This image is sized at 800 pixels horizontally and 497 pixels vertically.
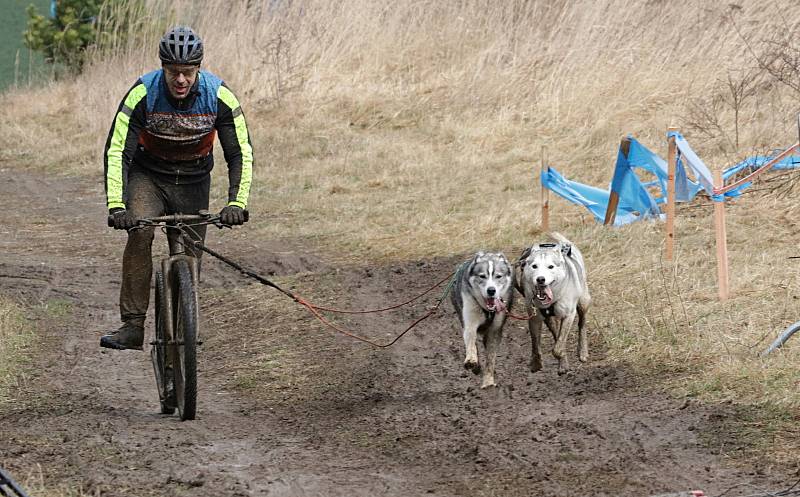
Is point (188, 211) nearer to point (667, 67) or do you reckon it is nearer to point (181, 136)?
point (181, 136)

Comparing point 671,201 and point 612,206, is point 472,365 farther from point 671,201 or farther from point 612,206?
point 612,206

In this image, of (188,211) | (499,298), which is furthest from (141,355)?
(499,298)

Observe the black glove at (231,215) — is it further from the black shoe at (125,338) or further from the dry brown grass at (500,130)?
the dry brown grass at (500,130)

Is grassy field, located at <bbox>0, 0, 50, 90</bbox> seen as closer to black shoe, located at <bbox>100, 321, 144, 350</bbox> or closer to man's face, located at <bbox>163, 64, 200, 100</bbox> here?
black shoe, located at <bbox>100, 321, 144, 350</bbox>

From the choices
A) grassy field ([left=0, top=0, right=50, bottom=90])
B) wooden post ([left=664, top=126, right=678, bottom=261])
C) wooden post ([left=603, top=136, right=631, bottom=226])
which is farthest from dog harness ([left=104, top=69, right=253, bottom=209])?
grassy field ([left=0, top=0, right=50, bottom=90])

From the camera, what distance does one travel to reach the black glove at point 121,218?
19.4 feet

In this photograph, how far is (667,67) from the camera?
14.6 m

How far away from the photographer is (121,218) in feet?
19.4

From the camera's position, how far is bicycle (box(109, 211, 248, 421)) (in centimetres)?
591

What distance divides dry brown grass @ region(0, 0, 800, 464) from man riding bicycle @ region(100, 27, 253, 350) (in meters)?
2.64

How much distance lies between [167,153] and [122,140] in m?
0.31

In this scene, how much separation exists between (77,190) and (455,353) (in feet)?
30.2

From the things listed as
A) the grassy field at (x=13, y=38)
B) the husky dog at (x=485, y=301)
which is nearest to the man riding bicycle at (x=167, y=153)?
the husky dog at (x=485, y=301)

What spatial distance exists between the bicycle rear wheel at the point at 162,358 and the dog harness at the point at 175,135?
0.53m
